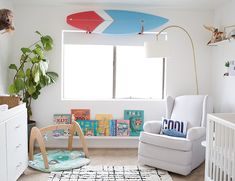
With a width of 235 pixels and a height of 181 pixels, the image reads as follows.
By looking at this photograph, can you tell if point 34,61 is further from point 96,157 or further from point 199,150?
point 199,150

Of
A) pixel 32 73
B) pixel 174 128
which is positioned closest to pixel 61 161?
pixel 32 73

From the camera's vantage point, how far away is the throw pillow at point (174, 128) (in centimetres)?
329

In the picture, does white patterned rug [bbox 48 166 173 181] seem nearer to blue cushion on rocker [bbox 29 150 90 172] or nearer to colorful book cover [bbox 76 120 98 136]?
blue cushion on rocker [bbox 29 150 90 172]

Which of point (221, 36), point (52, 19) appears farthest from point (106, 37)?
point (221, 36)

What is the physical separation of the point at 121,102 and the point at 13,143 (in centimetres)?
189

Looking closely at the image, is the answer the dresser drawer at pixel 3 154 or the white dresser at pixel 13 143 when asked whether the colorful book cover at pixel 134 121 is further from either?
the dresser drawer at pixel 3 154

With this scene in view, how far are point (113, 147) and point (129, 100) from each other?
0.80m

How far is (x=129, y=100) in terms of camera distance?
412 centimetres

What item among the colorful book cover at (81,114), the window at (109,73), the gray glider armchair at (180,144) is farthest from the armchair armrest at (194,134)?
the colorful book cover at (81,114)

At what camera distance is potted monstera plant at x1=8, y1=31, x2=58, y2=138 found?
3.55 m

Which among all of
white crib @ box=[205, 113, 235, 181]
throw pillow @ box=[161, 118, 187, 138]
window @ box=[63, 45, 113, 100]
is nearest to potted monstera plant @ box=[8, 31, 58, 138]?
window @ box=[63, 45, 113, 100]

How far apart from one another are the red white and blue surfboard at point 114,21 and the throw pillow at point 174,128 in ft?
4.93

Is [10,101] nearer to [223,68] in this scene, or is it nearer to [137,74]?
[137,74]

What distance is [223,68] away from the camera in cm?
377
